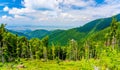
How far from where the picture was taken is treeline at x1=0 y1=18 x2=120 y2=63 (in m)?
111

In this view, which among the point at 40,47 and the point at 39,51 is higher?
the point at 40,47

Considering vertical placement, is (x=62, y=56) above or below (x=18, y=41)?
below

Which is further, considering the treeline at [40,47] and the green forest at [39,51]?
the treeline at [40,47]

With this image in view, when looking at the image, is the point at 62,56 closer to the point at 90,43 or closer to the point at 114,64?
the point at 90,43

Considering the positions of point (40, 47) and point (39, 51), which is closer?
point (40, 47)

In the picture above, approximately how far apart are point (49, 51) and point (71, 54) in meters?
16.4

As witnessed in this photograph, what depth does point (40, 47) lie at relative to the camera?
482ft

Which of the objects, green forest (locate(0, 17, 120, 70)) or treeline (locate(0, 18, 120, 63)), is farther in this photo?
treeline (locate(0, 18, 120, 63))

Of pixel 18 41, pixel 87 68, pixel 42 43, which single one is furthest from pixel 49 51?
pixel 87 68

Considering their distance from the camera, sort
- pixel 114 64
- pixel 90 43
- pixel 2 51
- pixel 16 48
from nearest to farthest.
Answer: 1. pixel 114 64
2. pixel 2 51
3. pixel 16 48
4. pixel 90 43

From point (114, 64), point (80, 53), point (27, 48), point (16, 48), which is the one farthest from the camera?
point (80, 53)

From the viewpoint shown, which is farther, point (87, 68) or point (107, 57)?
point (87, 68)

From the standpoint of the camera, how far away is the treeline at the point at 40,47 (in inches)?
4363

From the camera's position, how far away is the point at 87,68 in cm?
3850
